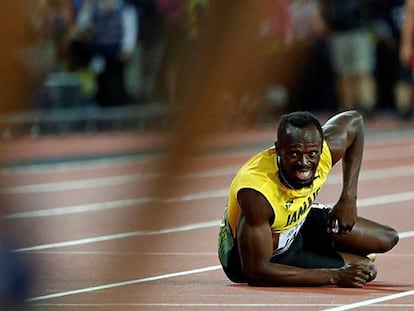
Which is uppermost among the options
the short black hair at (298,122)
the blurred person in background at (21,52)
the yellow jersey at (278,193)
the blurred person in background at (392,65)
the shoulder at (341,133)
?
the blurred person in background at (21,52)

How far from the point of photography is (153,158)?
1.56m

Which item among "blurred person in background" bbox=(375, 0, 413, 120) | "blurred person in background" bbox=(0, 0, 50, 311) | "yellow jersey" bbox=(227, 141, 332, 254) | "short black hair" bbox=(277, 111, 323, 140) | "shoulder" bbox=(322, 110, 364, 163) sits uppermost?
"blurred person in background" bbox=(0, 0, 50, 311)

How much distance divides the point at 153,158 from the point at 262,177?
4.72 meters

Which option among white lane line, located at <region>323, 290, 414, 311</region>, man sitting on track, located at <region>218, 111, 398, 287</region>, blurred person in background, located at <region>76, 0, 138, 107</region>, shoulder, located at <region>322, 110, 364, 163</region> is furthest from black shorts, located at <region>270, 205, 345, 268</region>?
blurred person in background, located at <region>76, 0, 138, 107</region>

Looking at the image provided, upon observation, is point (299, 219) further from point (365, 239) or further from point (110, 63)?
point (110, 63)

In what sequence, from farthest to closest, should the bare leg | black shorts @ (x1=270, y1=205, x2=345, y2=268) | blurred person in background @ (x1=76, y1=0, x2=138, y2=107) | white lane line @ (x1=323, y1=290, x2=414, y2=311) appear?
blurred person in background @ (x1=76, y1=0, x2=138, y2=107) → the bare leg → black shorts @ (x1=270, y1=205, x2=345, y2=268) → white lane line @ (x1=323, y1=290, x2=414, y2=311)

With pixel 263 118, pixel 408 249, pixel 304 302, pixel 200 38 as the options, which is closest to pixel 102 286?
pixel 200 38

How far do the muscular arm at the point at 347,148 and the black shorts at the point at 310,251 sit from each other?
190mm

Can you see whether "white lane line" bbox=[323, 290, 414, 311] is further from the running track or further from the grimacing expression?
the grimacing expression

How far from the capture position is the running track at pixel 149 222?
5.39 ft

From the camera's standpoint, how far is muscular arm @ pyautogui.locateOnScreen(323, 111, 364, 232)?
664cm

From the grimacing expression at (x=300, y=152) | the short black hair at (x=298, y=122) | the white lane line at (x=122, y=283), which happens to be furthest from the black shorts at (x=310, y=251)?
the short black hair at (x=298, y=122)

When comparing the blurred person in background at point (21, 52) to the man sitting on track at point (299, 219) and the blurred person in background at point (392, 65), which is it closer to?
the man sitting on track at point (299, 219)

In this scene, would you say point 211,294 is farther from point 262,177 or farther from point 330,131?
point 330,131
